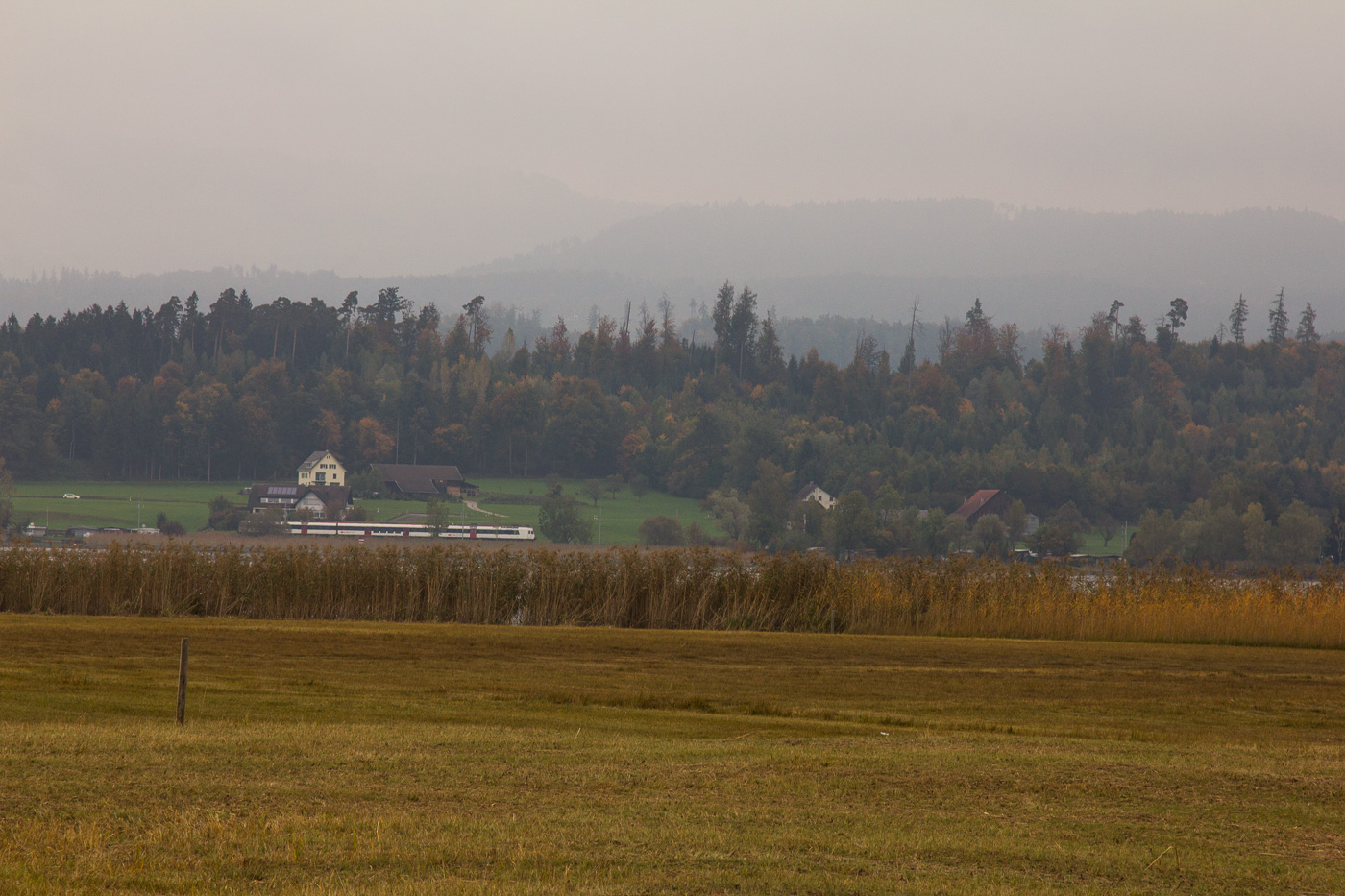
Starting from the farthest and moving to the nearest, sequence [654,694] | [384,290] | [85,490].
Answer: [384,290], [85,490], [654,694]

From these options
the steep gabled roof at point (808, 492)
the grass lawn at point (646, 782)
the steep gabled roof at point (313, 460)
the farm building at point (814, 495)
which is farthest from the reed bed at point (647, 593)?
the steep gabled roof at point (313, 460)

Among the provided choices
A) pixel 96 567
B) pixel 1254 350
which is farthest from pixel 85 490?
pixel 1254 350

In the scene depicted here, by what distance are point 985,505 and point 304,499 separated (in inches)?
2648

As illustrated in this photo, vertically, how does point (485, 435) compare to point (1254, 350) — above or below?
below

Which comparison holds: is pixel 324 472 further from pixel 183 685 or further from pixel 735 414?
pixel 183 685

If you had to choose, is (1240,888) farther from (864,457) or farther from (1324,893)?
(864,457)

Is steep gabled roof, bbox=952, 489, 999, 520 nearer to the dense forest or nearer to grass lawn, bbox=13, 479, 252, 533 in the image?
the dense forest

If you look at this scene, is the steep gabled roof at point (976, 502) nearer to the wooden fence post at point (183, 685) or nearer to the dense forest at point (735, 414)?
the dense forest at point (735, 414)

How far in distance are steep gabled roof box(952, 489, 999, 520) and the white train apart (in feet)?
141

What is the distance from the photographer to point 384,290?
182625 millimetres

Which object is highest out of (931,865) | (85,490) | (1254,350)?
(1254,350)

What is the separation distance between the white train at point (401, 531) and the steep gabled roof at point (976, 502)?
42947 millimetres

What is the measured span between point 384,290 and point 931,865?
182 meters

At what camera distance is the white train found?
117m
